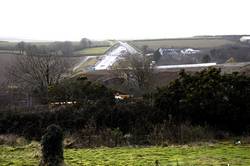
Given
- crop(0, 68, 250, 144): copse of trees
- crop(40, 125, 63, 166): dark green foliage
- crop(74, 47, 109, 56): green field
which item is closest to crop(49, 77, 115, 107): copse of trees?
crop(0, 68, 250, 144): copse of trees

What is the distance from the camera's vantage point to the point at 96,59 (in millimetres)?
54969

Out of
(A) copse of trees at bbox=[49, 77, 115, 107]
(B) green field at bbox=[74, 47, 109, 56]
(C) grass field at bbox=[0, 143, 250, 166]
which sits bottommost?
(C) grass field at bbox=[0, 143, 250, 166]

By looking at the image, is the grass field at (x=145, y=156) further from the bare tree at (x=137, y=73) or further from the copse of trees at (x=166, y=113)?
the bare tree at (x=137, y=73)

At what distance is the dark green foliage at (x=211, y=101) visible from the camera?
17.0 meters

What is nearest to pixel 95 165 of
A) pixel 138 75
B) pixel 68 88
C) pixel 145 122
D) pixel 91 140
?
pixel 91 140

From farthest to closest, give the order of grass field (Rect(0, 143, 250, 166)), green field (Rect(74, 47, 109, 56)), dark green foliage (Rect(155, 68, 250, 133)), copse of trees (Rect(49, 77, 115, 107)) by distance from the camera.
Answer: green field (Rect(74, 47, 109, 56)), copse of trees (Rect(49, 77, 115, 107)), dark green foliage (Rect(155, 68, 250, 133)), grass field (Rect(0, 143, 250, 166))

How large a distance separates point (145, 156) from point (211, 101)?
6377 mm

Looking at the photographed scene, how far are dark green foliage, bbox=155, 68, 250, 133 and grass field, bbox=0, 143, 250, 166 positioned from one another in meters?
3.24

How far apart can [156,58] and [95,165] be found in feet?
141

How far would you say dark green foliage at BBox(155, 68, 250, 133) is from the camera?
55.7ft

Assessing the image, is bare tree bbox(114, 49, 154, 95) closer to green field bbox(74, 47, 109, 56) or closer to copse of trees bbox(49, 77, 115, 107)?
copse of trees bbox(49, 77, 115, 107)

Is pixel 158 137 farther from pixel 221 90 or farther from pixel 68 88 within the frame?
pixel 68 88

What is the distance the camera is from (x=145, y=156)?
11805 millimetres

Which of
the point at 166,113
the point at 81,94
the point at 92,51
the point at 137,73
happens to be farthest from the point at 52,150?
the point at 92,51
